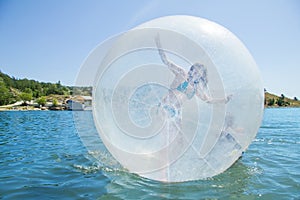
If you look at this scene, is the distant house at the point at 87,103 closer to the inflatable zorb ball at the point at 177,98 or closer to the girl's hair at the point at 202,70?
the inflatable zorb ball at the point at 177,98

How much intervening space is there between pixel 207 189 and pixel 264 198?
38.5 inches

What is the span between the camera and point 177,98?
13.9ft

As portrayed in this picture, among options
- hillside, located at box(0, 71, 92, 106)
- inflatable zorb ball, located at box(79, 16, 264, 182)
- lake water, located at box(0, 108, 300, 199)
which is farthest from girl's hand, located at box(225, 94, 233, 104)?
hillside, located at box(0, 71, 92, 106)

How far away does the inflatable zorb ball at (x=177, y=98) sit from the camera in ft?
13.3

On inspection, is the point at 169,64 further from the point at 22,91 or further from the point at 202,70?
the point at 22,91

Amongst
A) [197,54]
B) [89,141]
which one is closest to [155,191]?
[89,141]

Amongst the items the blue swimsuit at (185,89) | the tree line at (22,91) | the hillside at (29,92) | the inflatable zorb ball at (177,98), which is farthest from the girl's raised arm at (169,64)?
the tree line at (22,91)

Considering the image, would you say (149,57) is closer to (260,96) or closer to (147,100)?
(147,100)

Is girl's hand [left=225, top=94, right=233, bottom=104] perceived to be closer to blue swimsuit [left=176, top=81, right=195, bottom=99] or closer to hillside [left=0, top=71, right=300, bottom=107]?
blue swimsuit [left=176, top=81, right=195, bottom=99]

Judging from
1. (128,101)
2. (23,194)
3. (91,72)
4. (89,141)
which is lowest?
(23,194)

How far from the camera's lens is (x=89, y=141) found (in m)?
5.58

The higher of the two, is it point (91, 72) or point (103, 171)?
point (91, 72)

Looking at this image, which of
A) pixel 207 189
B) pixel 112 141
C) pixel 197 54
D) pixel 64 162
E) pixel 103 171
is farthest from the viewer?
pixel 64 162

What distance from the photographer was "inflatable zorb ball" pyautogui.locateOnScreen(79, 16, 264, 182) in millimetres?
4061
